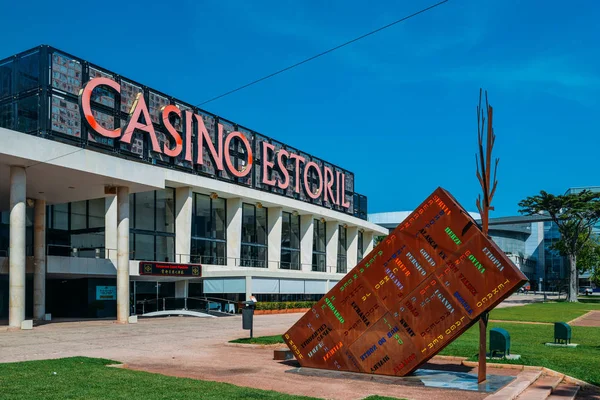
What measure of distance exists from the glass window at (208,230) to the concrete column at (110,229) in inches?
314

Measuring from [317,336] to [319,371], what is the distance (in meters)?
0.77

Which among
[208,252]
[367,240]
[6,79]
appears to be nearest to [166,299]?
[208,252]

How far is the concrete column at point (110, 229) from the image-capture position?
3950 centimetres

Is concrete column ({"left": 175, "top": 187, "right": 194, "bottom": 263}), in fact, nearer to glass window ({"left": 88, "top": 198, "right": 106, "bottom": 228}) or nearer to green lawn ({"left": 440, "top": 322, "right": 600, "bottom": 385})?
glass window ({"left": 88, "top": 198, "right": 106, "bottom": 228})

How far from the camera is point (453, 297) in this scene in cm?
1210

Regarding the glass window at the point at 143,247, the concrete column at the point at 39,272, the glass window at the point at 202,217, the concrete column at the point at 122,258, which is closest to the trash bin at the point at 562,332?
the concrete column at the point at 122,258

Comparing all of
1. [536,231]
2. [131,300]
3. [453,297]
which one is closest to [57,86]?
[131,300]

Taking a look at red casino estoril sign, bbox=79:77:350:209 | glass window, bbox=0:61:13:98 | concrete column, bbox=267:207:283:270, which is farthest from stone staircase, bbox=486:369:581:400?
concrete column, bbox=267:207:283:270

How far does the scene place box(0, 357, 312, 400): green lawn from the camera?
10352mm

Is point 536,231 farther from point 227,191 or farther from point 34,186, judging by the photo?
point 34,186

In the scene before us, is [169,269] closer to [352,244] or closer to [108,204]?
[108,204]

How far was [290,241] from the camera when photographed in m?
60.3

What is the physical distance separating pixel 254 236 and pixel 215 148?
30.5 feet

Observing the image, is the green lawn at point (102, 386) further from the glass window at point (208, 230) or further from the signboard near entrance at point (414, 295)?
the glass window at point (208, 230)
